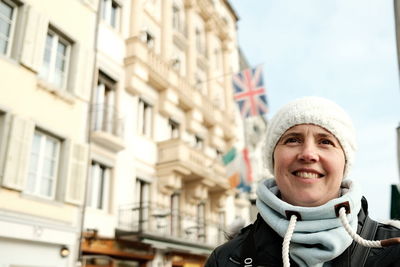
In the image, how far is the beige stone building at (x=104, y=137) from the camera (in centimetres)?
1005

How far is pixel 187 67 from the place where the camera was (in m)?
20.1

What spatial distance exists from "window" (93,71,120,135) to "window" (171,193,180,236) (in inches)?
188

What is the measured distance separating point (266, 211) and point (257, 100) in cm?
1531

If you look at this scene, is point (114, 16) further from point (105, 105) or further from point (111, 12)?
point (105, 105)

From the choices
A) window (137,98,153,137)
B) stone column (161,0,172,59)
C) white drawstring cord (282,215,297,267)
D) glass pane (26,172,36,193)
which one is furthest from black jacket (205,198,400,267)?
stone column (161,0,172,59)

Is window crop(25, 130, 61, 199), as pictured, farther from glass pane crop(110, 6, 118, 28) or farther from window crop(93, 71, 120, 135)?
glass pane crop(110, 6, 118, 28)

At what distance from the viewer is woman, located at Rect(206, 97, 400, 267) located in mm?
1531

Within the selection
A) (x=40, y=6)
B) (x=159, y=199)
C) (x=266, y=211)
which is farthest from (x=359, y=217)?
(x=159, y=199)

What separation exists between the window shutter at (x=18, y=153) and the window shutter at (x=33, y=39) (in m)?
1.72

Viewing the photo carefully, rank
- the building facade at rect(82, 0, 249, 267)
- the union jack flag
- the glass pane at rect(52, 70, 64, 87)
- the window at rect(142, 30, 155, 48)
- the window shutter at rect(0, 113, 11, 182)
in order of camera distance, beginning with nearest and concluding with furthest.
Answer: the window shutter at rect(0, 113, 11, 182)
the glass pane at rect(52, 70, 64, 87)
the building facade at rect(82, 0, 249, 267)
the union jack flag
the window at rect(142, 30, 155, 48)

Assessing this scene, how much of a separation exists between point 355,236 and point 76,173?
1083cm

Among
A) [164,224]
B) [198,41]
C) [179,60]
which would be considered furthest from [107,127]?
A: [198,41]

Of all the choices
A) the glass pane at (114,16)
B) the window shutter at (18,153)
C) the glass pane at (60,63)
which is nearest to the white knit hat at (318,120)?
the window shutter at (18,153)

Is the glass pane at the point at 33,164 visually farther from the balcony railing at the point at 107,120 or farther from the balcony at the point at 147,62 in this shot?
the balcony at the point at 147,62
